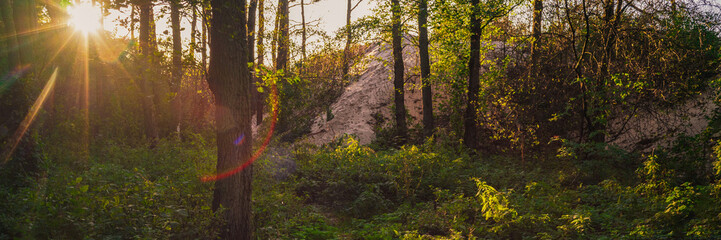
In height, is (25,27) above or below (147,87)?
above

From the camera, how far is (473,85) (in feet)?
44.6

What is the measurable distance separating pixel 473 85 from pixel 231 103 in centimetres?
930

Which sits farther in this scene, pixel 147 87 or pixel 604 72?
pixel 147 87

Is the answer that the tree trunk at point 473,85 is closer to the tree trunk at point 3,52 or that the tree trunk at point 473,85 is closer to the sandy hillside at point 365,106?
the sandy hillside at point 365,106

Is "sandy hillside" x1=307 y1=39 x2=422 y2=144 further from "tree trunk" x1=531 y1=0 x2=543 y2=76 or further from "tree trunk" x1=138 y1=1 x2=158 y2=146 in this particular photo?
"tree trunk" x1=138 y1=1 x2=158 y2=146

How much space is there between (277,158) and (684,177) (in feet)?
31.6

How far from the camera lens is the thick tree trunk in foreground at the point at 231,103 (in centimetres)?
620

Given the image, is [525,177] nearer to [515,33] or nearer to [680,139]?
[680,139]

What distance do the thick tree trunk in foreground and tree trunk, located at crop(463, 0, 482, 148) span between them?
857cm

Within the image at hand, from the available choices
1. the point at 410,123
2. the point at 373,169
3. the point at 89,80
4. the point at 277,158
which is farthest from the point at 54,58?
the point at 410,123

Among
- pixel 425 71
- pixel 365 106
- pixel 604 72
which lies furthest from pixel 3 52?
pixel 604 72

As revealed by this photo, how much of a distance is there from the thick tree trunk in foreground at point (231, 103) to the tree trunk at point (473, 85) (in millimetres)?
8571

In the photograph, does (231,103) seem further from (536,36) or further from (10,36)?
(536,36)

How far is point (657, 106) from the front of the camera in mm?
11172
